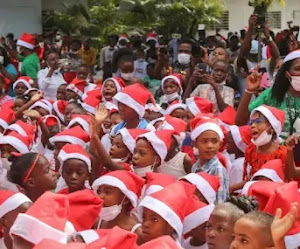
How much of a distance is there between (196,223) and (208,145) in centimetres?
112

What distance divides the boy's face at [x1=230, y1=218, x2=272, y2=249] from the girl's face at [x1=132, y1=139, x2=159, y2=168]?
2.07 meters

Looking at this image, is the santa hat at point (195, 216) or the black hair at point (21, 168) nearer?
the santa hat at point (195, 216)

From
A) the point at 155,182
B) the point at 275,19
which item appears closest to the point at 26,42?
the point at 155,182

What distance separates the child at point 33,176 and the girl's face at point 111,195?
491mm

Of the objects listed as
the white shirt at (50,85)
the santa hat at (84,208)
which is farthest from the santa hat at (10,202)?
the white shirt at (50,85)

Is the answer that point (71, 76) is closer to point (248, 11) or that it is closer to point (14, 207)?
point (14, 207)

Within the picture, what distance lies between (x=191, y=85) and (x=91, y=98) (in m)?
1.17

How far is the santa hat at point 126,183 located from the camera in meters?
4.74

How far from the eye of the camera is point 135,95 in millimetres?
6496

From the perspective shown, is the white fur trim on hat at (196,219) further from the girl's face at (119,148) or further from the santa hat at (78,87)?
the santa hat at (78,87)

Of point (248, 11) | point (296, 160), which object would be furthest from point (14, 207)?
point (248, 11)

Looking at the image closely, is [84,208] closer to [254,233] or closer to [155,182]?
[155,182]

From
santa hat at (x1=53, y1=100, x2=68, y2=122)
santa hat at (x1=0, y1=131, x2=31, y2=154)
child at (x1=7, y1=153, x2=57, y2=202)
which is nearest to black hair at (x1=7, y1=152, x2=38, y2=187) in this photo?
child at (x1=7, y1=153, x2=57, y2=202)

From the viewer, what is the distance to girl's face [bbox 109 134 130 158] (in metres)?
5.82
